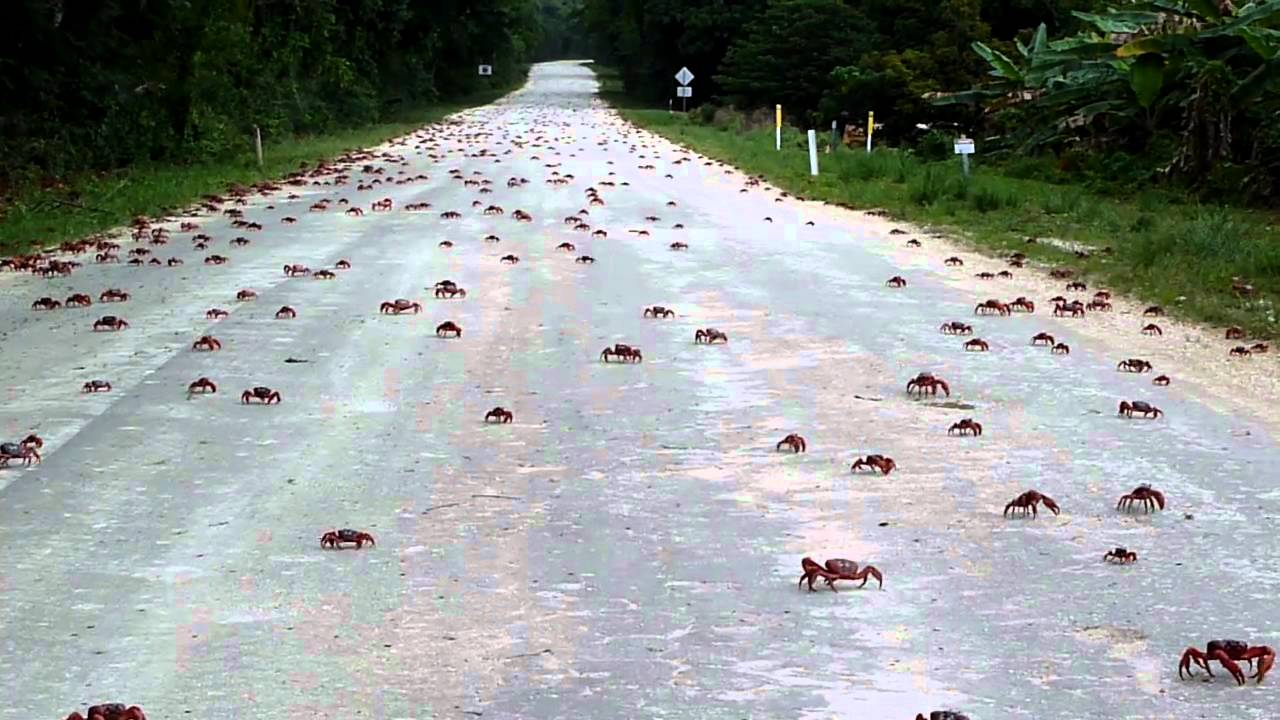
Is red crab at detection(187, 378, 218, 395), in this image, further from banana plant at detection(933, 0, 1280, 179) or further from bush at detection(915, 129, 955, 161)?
bush at detection(915, 129, 955, 161)

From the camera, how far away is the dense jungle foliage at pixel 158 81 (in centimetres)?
2750

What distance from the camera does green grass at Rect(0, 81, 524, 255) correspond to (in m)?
19.5

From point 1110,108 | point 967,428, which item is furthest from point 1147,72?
point 967,428

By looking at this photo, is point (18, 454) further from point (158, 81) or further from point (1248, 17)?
point (158, 81)

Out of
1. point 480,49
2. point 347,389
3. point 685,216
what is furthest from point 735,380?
point 480,49

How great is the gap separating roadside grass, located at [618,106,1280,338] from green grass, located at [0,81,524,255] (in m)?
9.40

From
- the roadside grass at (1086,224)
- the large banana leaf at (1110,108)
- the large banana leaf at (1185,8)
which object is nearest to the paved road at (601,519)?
the roadside grass at (1086,224)

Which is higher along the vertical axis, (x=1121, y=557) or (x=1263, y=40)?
(x=1263, y=40)

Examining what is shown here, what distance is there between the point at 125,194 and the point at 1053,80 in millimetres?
14969

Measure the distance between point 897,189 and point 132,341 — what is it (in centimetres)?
1595

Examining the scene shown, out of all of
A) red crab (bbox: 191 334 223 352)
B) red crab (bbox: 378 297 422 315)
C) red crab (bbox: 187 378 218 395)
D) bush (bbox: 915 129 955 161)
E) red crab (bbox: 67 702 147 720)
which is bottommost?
bush (bbox: 915 129 955 161)

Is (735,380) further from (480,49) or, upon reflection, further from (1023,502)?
(480,49)

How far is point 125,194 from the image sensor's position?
24453 millimetres

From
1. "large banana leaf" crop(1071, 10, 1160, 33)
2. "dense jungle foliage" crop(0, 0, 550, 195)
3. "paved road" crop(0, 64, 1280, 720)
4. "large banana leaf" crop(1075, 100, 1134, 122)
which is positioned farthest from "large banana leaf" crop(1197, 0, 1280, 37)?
"dense jungle foliage" crop(0, 0, 550, 195)
